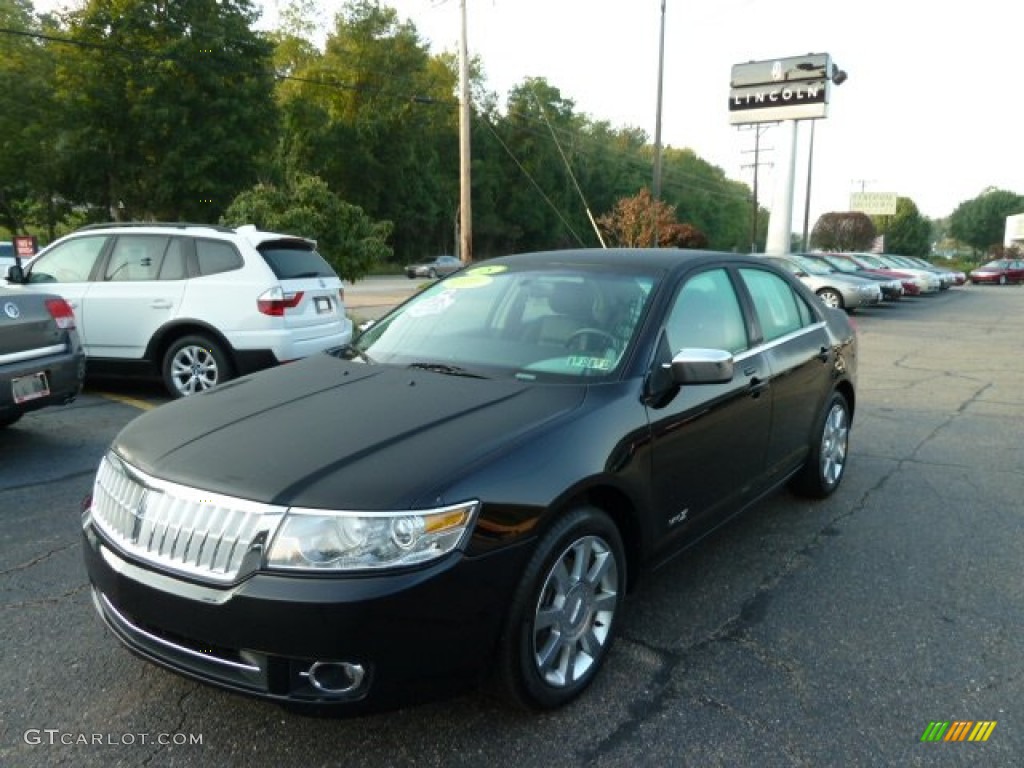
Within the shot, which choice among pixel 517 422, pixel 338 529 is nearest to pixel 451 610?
pixel 338 529

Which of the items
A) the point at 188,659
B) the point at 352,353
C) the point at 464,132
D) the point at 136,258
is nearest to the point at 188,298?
the point at 136,258

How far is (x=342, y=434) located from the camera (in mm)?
2545

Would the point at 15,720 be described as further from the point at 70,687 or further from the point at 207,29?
the point at 207,29

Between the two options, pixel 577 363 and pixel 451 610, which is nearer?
pixel 451 610

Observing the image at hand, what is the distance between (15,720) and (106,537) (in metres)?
0.69

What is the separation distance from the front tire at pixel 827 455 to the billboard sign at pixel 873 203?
3222 inches

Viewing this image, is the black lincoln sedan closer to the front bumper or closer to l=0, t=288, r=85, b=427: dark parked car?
the front bumper

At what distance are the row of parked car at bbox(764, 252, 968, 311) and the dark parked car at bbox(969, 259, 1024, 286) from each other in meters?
14.9

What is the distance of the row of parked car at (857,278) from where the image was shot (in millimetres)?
18859

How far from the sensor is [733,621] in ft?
10.7

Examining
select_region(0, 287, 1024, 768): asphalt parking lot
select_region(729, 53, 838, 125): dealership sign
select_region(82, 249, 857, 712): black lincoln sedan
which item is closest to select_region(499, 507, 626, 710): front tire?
select_region(82, 249, 857, 712): black lincoln sedan

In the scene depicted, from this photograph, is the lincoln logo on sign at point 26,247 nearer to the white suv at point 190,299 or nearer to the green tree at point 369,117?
the white suv at point 190,299

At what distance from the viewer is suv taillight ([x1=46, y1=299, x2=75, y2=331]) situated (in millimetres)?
5539

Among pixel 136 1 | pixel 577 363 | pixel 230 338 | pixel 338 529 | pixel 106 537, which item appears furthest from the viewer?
pixel 136 1
